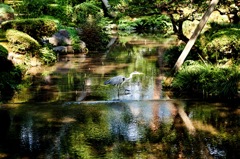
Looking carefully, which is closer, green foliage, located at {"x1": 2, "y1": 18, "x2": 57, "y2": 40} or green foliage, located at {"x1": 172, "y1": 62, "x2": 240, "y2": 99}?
green foliage, located at {"x1": 172, "y1": 62, "x2": 240, "y2": 99}

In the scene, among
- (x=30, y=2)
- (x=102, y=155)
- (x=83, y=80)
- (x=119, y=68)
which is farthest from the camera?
(x=30, y=2)

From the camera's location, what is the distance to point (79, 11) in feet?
102

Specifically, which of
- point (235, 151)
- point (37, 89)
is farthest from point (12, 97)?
point (235, 151)

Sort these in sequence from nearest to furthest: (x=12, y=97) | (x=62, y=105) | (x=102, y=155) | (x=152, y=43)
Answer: (x=102, y=155), (x=62, y=105), (x=12, y=97), (x=152, y=43)

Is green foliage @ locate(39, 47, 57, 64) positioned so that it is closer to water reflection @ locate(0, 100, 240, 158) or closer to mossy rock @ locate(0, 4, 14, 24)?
mossy rock @ locate(0, 4, 14, 24)

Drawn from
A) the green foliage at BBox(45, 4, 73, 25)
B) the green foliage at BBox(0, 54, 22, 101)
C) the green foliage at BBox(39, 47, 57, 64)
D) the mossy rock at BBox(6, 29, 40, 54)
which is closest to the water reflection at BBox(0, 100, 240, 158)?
the green foliage at BBox(0, 54, 22, 101)

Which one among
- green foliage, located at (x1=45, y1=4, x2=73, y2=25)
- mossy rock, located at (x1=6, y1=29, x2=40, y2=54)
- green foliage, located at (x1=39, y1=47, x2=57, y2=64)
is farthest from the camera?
green foliage, located at (x1=45, y1=4, x2=73, y2=25)

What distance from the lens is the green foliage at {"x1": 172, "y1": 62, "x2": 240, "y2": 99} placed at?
10344 millimetres

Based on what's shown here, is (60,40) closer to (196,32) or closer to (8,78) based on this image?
(8,78)

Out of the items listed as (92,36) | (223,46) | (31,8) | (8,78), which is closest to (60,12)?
(31,8)

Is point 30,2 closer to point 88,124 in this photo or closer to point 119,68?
point 119,68

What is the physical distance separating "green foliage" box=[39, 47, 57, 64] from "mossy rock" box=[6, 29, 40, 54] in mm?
996

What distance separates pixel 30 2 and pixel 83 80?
16.1 meters

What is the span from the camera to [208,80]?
10914mm
